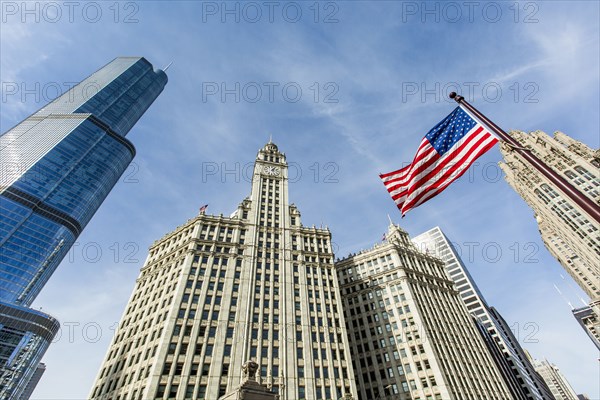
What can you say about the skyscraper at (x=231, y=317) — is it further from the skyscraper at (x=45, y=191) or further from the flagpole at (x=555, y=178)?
the skyscraper at (x=45, y=191)

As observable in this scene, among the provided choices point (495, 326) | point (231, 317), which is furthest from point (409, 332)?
point (495, 326)

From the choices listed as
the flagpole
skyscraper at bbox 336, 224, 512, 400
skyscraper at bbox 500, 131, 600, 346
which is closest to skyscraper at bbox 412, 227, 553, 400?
skyscraper at bbox 336, 224, 512, 400

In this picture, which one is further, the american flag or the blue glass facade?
the blue glass facade

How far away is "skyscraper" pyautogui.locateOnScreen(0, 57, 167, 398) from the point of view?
114m

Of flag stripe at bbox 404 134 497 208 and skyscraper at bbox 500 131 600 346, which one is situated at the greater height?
skyscraper at bbox 500 131 600 346

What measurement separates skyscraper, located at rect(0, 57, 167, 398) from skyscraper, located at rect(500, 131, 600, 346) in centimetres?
15653

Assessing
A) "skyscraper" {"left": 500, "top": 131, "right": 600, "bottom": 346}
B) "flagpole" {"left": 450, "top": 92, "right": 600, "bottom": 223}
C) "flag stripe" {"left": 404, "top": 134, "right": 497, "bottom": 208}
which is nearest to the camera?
"flagpole" {"left": 450, "top": 92, "right": 600, "bottom": 223}

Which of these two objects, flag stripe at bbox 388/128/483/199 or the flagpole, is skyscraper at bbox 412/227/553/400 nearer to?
flag stripe at bbox 388/128/483/199

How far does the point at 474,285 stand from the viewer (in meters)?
148

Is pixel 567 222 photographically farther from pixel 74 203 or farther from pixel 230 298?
pixel 74 203

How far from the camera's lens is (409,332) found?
226 ft

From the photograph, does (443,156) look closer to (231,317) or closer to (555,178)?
(555,178)

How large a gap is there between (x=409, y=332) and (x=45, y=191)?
139304 mm

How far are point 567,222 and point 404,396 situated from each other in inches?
3129
